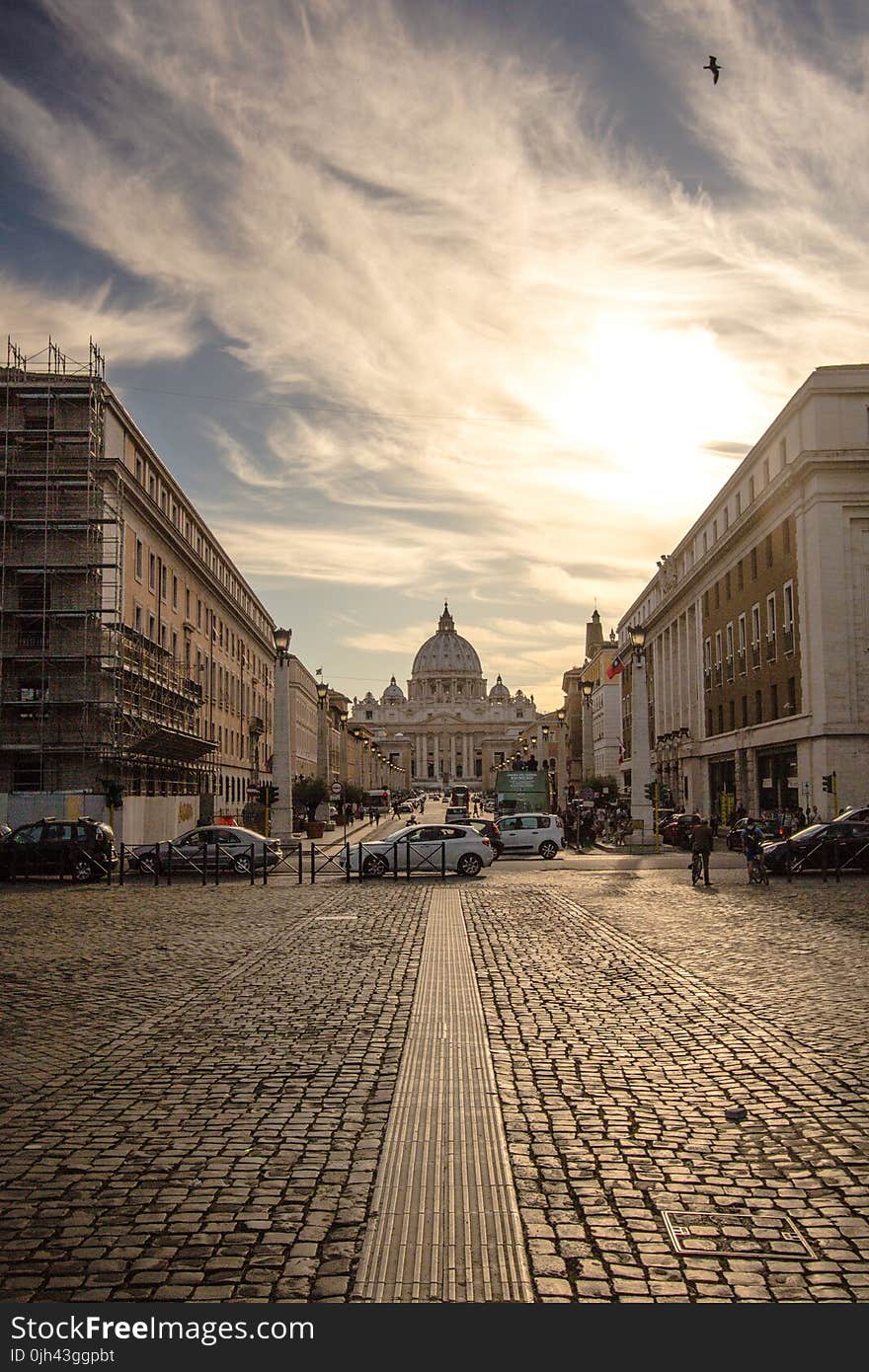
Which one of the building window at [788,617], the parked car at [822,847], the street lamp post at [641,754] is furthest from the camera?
the building window at [788,617]

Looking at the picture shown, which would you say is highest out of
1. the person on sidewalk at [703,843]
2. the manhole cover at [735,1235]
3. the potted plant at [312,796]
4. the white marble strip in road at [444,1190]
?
the potted plant at [312,796]

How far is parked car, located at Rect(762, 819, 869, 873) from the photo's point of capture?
1109 inches

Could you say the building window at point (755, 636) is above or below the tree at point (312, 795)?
above

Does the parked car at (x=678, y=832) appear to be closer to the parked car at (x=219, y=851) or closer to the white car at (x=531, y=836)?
the white car at (x=531, y=836)

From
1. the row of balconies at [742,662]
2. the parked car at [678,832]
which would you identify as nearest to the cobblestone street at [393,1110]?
the parked car at [678,832]

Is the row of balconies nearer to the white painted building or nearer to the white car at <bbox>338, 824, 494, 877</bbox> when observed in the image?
the white painted building

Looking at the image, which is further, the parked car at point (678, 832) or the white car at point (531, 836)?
the parked car at point (678, 832)

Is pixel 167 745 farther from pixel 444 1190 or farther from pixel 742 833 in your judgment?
pixel 444 1190

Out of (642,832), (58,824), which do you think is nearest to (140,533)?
(58,824)

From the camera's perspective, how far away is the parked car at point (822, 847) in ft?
92.4

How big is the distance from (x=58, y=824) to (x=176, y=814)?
1598 cm

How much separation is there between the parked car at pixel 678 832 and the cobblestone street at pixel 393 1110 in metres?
28.9

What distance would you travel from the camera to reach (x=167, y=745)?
47.3 metres

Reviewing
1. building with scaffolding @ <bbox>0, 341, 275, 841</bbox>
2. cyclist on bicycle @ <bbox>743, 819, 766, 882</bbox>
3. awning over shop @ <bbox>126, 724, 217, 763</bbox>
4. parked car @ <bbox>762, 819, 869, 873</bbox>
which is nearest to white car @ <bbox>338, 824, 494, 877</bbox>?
cyclist on bicycle @ <bbox>743, 819, 766, 882</bbox>
